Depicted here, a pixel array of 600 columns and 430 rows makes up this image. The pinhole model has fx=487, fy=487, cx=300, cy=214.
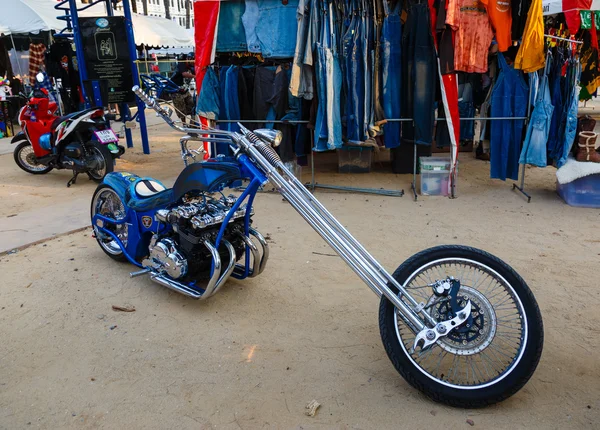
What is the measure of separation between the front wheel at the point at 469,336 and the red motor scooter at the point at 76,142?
5480mm

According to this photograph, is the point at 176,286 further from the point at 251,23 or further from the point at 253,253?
the point at 251,23

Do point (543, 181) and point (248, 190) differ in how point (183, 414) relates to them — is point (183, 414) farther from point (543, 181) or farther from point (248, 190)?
point (543, 181)

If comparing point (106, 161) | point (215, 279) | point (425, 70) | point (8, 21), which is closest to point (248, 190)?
point (215, 279)

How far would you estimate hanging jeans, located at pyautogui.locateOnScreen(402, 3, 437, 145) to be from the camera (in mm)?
5367

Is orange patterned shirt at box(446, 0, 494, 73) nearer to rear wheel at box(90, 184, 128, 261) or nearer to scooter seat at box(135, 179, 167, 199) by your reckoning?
scooter seat at box(135, 179, 167, 199)

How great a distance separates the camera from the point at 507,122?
17.9 feet

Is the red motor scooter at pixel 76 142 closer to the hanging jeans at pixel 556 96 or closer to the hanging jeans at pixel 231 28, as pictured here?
the hanging jeans at pixel 231 28

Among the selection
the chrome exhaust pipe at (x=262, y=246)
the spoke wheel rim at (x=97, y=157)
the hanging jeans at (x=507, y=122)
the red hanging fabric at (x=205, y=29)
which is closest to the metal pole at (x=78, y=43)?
the spoke wheel rim at (x=97, y=157)

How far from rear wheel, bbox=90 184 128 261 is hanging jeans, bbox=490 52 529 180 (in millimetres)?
4066

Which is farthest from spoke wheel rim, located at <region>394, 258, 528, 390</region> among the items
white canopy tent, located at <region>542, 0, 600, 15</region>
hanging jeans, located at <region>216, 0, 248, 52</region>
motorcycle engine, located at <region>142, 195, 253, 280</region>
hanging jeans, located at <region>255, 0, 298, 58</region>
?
hanging jeans, located at <region>216, 0, 248, 52</region>

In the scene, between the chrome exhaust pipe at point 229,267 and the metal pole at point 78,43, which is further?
the metal pole at point 78,43

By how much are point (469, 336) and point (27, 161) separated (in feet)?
24.1

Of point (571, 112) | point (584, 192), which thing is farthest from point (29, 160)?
point (584, 192)

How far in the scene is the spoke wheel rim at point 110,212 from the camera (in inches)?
155
